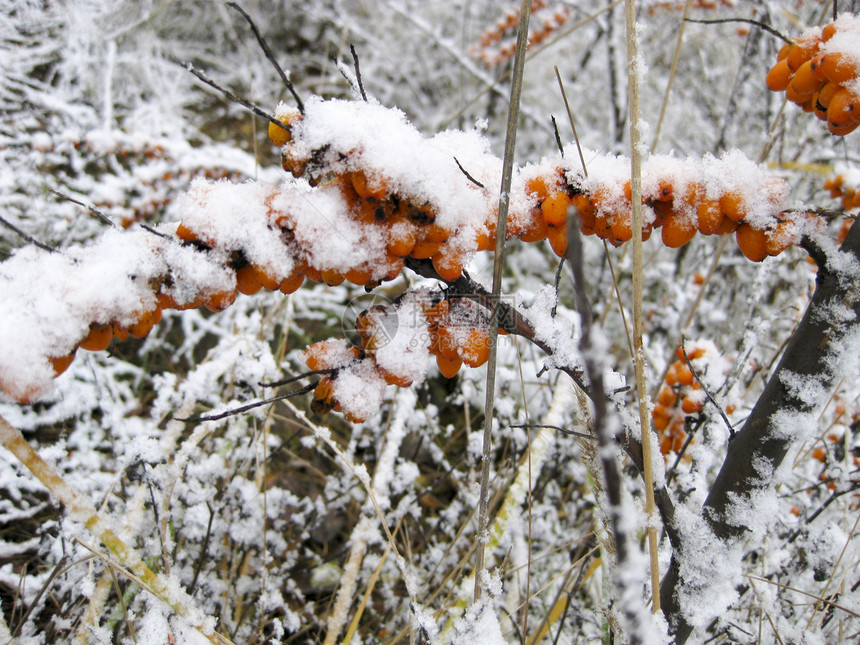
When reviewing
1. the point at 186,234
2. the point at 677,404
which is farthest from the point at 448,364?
the point at 677,404

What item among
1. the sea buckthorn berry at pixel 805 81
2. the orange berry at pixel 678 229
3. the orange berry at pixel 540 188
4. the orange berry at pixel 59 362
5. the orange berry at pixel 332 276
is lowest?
the orange berry at pixel 59 362

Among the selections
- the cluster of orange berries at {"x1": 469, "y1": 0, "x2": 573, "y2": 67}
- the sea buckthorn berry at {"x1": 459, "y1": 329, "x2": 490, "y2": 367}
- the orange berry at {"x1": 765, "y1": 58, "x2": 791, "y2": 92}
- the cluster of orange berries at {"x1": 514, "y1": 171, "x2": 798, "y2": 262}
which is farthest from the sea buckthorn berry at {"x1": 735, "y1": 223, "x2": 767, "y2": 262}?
the cluster of orange berries at {"x1": 469, "y1": 0, "x2": 573, "y2": 67}

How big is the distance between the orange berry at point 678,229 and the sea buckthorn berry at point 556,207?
18 centimetres

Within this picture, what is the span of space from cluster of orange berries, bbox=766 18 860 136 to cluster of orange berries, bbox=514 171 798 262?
0.15m

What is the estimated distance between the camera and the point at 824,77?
2.40 feet

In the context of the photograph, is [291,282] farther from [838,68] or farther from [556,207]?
[838,68]

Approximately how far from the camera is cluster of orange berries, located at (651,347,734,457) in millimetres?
1442

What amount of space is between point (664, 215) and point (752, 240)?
4.9 inches

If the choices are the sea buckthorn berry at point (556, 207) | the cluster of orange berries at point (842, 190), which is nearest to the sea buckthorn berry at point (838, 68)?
the sea buckthorn berry at point (556, 207)

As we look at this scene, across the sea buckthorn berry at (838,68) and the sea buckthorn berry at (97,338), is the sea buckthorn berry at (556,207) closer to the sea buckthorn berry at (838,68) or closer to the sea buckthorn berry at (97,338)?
the sea buckthorn berry at (838,68)

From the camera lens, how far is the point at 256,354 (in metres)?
1.59

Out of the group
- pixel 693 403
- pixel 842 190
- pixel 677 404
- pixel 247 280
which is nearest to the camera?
pixel 247 280

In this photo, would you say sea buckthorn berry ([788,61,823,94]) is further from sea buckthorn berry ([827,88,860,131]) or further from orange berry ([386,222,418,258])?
orange berry ([386,222,418,258])

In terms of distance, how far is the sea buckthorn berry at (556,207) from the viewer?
735mm
